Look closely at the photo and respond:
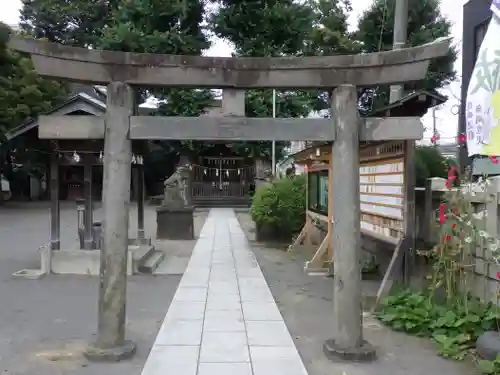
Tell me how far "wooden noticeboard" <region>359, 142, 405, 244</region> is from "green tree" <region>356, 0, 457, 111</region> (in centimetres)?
1425

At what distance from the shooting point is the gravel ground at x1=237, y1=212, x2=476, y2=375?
5.33 metres

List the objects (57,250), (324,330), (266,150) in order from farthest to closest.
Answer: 1. (266,150)
2. (57,250)
3. (324,330)

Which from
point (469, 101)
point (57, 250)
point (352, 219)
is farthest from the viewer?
point (57, 250)

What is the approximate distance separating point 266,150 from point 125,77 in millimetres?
25840

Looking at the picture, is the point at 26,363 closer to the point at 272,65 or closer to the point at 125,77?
the point at 125,77

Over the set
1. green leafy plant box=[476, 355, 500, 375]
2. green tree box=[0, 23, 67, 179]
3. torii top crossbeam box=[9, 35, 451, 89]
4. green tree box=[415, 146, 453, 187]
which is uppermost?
green tree box=[0, 23, 67, 179]

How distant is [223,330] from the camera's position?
6.55 meters

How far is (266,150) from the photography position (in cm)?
3138

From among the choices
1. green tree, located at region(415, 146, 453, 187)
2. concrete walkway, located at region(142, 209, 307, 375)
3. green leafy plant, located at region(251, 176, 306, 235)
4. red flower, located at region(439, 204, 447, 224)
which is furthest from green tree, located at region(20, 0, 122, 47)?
red flower, located at region(439, 204, 447, 224)

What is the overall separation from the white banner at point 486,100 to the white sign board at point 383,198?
273 cm

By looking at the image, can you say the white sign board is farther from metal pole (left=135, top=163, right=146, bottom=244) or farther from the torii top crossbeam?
metal pole (left=135, top=163, right=146, bottom=244)

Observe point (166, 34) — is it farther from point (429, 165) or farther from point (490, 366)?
point (490, 366)

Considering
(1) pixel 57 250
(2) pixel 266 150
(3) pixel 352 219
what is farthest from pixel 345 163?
(2) pixel 266 150

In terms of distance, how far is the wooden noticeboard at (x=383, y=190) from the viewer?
7.99m
